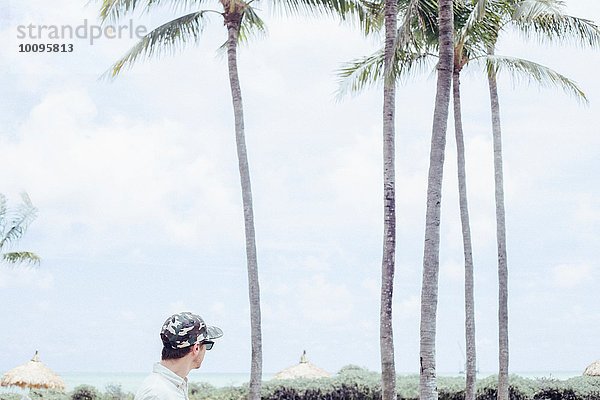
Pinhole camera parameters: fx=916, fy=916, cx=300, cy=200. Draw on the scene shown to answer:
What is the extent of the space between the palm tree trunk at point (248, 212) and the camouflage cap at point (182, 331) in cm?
1140

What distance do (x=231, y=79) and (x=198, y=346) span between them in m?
12.4

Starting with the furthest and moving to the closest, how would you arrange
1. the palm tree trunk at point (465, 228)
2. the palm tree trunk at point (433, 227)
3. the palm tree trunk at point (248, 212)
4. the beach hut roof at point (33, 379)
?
the beach hut roof at point (33, 379), the palm tree trunk at point (465, 228), the palm tree trunk at point (248, 212), the palm tree trunk at point (433, 227)

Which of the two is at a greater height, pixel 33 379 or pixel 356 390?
pixel 33 379

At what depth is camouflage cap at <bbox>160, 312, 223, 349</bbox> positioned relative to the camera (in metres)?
4.17

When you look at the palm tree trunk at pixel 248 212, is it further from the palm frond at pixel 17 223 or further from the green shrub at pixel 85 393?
the palm frond at pixel 17 223

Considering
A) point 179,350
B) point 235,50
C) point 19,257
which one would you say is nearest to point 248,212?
point 235,50

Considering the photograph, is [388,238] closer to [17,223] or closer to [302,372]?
[302,372]

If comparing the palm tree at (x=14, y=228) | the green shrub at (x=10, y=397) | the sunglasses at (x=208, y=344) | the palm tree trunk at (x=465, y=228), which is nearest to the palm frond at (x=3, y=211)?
the palm tree at (x=14, y=228)

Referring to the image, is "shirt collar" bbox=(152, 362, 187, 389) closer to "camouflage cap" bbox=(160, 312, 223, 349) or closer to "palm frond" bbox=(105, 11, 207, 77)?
"camouflage cap" bbox=(160, 312, 223, 349)

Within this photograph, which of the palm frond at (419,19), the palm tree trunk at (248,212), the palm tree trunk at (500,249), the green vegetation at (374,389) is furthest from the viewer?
the palm tree trunk at (500,249)

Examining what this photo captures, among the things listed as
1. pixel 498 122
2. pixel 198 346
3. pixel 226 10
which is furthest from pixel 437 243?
pixel 498 122

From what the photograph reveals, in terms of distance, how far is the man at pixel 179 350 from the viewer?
4.11m

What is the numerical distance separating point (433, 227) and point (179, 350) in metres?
6.47

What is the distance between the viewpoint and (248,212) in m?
16.0
